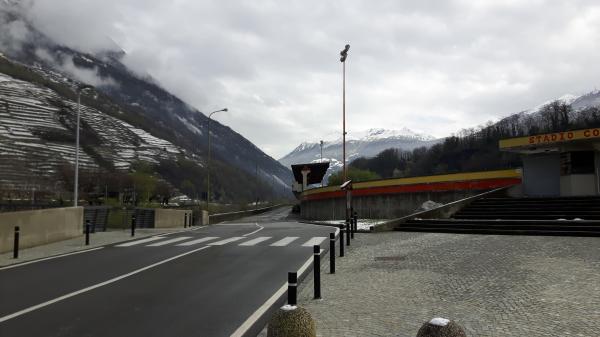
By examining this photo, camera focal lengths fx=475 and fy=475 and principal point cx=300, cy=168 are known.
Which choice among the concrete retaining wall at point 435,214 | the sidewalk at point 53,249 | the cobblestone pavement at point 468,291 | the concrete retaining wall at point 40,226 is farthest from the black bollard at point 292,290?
the concrete retaining wall at point 435,214

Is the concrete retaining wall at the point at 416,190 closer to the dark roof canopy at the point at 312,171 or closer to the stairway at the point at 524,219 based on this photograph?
the stairway at the point at 524,219

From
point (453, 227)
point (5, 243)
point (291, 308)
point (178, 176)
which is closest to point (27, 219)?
point (5, 243)

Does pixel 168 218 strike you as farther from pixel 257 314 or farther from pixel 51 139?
pixel 51 139

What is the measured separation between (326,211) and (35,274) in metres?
43.7

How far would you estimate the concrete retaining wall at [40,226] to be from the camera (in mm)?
14993

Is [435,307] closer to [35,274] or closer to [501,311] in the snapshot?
[501,311]

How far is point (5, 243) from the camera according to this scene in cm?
1484

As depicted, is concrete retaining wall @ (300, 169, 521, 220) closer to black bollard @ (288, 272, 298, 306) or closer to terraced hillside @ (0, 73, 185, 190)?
black bollard @ (288, 272, 298, 306)

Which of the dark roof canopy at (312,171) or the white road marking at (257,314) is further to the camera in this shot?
the dark roof canopy at (312,171)

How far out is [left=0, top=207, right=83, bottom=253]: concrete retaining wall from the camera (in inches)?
590

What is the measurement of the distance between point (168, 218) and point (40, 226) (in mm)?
13528

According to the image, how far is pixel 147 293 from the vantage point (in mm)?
8359

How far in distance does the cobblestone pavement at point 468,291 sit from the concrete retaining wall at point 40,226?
Answer: 1017 centimetres

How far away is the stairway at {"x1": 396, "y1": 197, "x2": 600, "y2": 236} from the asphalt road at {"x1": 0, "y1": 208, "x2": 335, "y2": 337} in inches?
317
